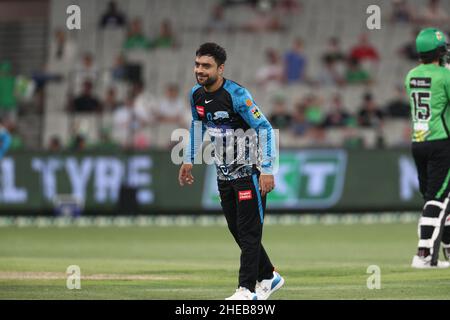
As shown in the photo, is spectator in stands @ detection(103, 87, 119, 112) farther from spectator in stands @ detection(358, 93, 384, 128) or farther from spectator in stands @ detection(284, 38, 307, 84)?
spectator in stands @ detection(358, 93, 384, 128)

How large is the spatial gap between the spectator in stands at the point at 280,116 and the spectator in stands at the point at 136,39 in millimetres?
5064

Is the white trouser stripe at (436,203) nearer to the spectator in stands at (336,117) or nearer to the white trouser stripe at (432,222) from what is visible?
the white trouser stripe at (432,222)

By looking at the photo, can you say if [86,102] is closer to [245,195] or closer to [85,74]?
[85,74]

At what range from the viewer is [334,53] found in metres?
29.6

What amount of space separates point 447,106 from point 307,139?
44.5ft

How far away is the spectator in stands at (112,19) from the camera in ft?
103

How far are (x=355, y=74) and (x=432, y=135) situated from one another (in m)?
16.2

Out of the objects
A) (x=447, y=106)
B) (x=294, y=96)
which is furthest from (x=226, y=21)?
(x=447, y=106)

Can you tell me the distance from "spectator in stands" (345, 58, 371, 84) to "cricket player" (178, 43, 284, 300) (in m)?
18.8

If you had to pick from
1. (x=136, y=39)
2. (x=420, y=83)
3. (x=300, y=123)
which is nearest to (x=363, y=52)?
(x=300, y=123)

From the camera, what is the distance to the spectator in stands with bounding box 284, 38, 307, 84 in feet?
96.3

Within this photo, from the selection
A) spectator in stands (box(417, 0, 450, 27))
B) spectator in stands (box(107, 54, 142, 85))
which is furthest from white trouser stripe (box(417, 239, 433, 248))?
spectator in stands (box(417, 0, 450, 27))

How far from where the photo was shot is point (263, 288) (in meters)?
10.9

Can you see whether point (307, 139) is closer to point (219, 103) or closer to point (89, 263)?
point (89, 263)
